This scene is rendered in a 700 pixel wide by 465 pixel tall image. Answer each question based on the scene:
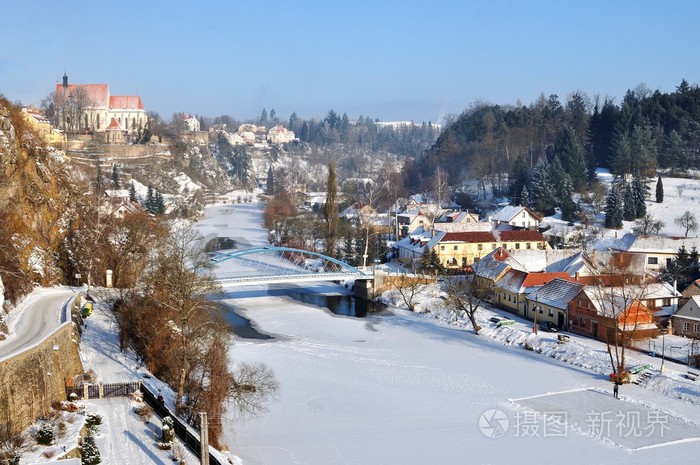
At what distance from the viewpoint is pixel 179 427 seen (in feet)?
43.9

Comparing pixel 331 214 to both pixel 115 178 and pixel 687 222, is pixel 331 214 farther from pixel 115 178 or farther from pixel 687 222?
pixel 115 178

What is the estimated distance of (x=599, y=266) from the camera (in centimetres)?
3300

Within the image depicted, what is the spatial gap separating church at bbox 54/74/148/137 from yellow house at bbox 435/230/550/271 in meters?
43.7

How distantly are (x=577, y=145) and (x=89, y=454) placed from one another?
153 feet

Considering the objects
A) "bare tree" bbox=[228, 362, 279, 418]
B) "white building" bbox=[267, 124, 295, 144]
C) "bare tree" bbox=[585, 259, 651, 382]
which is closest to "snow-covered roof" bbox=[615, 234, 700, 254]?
"bare tree" bbox=[585, 259, 651, 382]

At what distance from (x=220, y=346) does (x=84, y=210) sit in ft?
44.6

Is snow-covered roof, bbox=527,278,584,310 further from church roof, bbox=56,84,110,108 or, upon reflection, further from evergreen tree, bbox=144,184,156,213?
church roof, bbox=56,84,110,108

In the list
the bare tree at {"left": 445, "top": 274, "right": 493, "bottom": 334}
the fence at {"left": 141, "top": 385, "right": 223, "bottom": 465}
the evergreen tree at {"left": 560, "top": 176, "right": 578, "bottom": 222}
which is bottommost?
the bare tree at {"left": 445, "top": 274, "right": 493, "bottom": 334}

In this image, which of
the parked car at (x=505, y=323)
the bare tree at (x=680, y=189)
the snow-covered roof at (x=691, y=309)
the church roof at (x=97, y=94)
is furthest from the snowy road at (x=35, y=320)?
the church roof at (x=97, y=94)

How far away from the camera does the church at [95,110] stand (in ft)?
223

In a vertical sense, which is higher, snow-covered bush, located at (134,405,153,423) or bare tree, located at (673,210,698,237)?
bare tree, located at (673,210,698,237)

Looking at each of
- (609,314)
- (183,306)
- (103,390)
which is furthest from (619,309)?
(103,390)

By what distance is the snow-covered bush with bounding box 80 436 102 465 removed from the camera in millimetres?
11391

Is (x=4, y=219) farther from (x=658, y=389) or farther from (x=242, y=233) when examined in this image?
(x=242, y=233)
